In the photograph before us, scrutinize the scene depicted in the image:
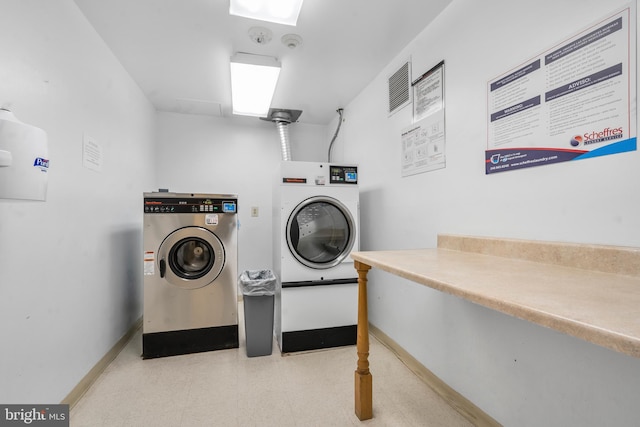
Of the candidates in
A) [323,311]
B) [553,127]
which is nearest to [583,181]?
[553,127]

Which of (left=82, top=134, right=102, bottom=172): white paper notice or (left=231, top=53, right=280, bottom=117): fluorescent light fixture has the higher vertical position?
(left=231, top=53, right=280, bottom=117): fluorescent light fixture

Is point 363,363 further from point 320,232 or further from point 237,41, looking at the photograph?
point 237,41

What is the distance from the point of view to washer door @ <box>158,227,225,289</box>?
2494 mm

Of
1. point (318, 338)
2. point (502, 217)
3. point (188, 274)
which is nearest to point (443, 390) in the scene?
point (318, 338)

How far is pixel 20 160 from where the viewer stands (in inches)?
42.3

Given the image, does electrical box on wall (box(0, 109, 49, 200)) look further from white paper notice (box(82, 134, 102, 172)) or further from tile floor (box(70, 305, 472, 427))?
tile floor (box(70, 305, 472, 427))

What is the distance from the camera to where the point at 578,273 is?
1.06 metres

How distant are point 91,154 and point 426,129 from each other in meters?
2.43

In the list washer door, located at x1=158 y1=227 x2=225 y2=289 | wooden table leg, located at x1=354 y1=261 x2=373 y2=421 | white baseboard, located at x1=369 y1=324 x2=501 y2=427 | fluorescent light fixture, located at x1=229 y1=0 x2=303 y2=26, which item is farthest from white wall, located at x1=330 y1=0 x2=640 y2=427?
washer door, located at x1=158 y1=227 x2=225 y2=289

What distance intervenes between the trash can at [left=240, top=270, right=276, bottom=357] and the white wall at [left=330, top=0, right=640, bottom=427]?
1073mm

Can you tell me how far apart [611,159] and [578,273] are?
1.53 feet

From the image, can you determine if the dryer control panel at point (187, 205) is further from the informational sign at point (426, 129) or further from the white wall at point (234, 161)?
the informational sign at point (426, 129)

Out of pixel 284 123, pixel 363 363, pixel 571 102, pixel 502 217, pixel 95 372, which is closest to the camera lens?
pixel 571 102

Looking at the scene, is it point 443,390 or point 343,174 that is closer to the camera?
point 443,390
